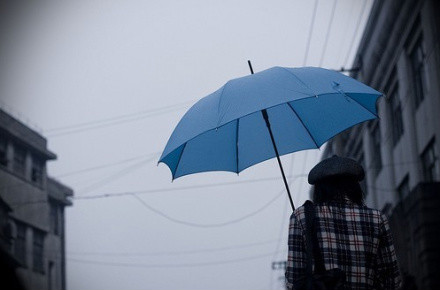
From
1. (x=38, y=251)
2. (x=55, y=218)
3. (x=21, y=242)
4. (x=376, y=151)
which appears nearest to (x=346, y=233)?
(x=376, y=151)

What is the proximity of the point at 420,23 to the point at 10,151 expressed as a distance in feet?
97.0

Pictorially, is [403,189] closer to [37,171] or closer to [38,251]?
[38,251]

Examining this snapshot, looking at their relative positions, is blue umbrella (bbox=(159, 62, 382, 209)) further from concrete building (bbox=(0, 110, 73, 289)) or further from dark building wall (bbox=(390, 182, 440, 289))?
concrete building (bbox=(0, 110, 73, 289))

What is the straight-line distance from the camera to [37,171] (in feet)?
152

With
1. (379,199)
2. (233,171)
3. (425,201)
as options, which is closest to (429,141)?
(425,201)

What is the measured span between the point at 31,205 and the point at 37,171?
111 inches

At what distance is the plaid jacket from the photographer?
371 cm

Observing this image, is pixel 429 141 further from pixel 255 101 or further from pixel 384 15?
pixel 255 101

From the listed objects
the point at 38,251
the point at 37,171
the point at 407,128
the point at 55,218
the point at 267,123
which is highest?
the point at 37,171

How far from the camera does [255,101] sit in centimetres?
477

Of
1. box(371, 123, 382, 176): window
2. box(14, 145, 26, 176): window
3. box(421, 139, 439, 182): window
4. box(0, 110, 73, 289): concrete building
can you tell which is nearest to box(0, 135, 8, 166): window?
box(0, 110, 73, 289): concrete building

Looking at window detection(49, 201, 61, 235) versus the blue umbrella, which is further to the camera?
window detection(49, 201, 61, 235)

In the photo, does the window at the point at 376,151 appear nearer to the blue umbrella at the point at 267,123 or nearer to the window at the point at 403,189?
the window at the point at 403,189

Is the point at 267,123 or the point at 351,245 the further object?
the point at 267,123
